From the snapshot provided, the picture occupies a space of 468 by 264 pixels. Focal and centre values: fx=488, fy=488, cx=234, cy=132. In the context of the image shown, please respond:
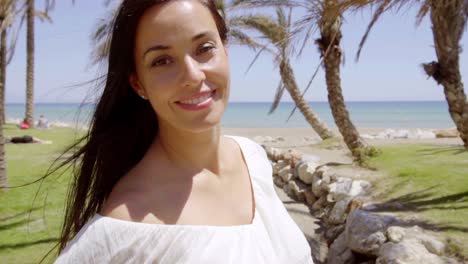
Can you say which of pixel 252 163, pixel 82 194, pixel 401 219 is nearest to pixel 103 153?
pixel 82 194

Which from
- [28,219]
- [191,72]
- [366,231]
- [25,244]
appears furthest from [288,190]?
[191,72]

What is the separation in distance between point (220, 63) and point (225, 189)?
1.43 feet

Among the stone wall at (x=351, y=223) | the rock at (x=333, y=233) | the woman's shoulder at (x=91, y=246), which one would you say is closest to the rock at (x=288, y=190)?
the stone wall at (x=351, y=223)

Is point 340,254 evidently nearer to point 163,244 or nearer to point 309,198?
point 309,198

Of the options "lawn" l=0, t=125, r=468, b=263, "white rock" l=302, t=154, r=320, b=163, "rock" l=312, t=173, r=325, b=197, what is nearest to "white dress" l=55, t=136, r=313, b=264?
"lawn" l=0, t=125, r=468, b=263

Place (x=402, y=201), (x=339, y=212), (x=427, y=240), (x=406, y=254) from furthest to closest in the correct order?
(x=339, y=212), (x=402, y=201), (x=427, y=240), (x=406, y=254)

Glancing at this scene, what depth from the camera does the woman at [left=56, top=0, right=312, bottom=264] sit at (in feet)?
3.88

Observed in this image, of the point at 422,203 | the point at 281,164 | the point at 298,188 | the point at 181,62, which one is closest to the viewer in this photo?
the point at 181,62

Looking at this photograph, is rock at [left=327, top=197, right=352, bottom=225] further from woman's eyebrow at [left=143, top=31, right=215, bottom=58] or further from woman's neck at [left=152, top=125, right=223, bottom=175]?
woman's eyebrow at [left=143, top=31, right=215, bottom=58]

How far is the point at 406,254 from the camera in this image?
3.71 meters

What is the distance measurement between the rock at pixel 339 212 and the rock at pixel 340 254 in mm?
932

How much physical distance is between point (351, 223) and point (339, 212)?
4.13ft

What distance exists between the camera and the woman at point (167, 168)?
3.88ft

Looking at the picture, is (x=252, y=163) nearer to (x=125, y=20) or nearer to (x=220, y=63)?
(x=220, y=63)
